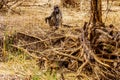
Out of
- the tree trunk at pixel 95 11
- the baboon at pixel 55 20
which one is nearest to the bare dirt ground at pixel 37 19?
the baboon at pixel 55 20

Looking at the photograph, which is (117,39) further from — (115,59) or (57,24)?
(57,24)

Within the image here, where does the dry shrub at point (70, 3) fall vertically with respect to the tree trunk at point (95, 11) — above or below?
below

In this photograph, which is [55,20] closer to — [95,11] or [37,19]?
[37,19]

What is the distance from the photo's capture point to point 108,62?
5.24 metres

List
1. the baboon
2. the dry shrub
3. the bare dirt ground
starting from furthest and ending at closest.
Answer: the dry shrub → the baboon → the bare dirt ground

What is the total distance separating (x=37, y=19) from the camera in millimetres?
8664

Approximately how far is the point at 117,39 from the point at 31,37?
174cm

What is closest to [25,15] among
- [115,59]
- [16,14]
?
[16,14]

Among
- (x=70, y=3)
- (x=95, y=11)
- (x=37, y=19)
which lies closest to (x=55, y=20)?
(x=37, y=19)

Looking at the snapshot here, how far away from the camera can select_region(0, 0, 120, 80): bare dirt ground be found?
7.51 m

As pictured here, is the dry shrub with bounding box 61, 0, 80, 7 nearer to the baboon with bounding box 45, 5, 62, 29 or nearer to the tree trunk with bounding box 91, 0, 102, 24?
the baboon with bounding box 45, 5, 62, 29

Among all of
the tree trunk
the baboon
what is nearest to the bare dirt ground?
the baboon

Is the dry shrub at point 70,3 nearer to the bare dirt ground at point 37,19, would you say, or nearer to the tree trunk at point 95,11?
the bare dirt ground at point 37,19

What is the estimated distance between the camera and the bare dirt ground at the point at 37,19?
7514 millimetres
